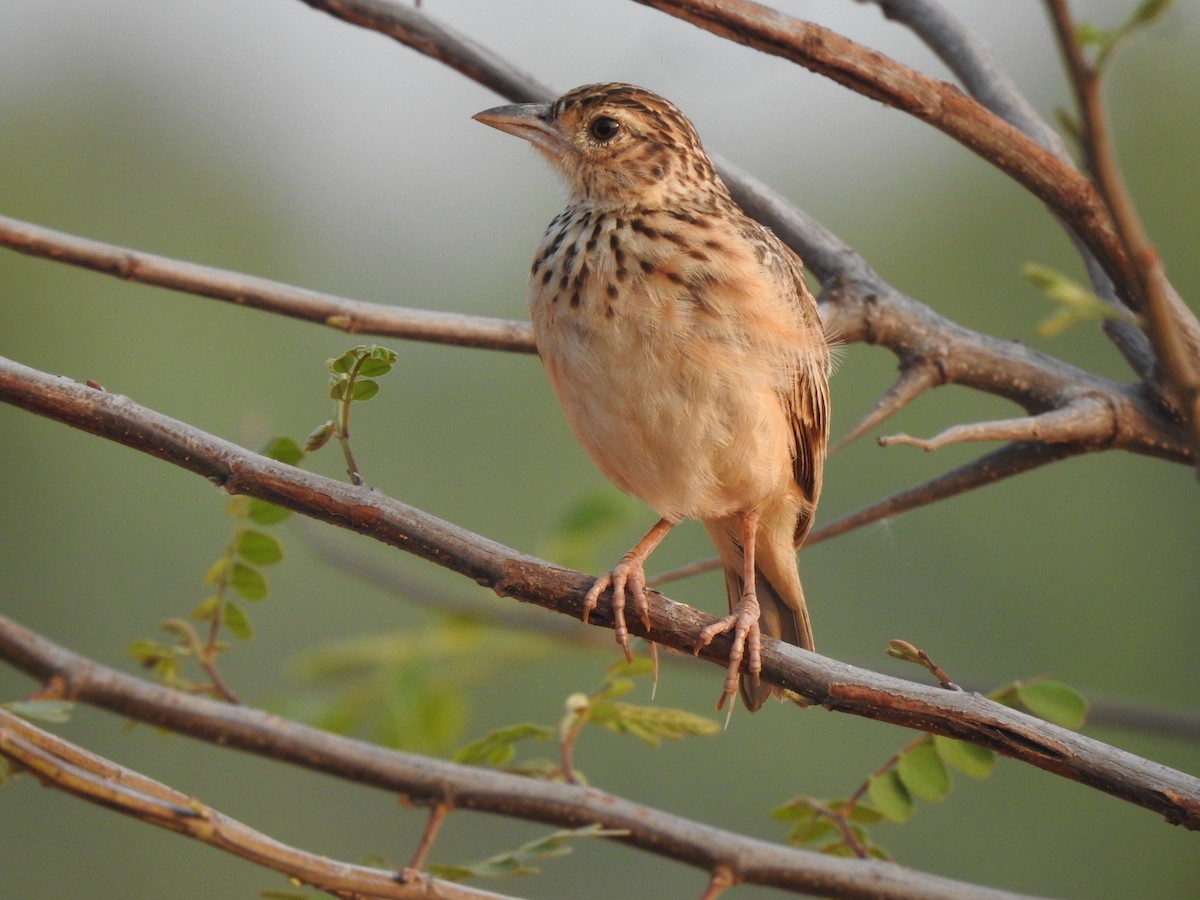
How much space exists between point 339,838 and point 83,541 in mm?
4253

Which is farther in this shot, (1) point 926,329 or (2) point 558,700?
(2) point 558,700

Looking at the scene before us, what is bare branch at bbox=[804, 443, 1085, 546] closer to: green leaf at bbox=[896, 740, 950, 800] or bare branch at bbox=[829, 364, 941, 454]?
bare branch at bbox=[829, 364, 941, 454]

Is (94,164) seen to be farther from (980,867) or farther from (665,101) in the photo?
(665,101)

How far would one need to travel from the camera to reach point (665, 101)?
3504mm

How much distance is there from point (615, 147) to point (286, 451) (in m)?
1.38

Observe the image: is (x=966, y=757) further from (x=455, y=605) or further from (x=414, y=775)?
(x=455, y=605)

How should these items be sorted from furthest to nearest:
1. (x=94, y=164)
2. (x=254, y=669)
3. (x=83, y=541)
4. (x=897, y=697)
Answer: (x=94, y=164), (x=83, y=541), (x=254, y=669), (x=897, y=697)

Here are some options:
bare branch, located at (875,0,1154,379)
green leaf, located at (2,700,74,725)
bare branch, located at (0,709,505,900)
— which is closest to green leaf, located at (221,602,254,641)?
green leaf, located at (2,700,74,725)

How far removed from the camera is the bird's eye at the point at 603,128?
3.35 meters

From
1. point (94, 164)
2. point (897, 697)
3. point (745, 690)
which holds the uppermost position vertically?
point (94, 164)

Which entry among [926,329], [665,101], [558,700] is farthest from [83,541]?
[926,329]

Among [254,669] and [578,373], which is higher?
[254,669]

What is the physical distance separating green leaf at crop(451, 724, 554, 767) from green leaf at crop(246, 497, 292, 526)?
570mm

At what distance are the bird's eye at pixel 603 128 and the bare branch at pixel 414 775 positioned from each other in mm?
1704
